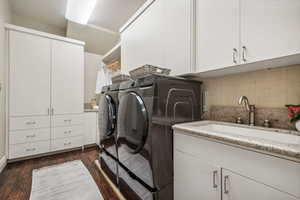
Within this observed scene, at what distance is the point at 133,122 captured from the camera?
1252mm

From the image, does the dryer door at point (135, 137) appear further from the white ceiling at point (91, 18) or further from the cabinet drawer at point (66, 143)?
the white ceiling at point (91, 18)

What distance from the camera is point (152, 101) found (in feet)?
3.62

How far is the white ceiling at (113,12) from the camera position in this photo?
2582mm

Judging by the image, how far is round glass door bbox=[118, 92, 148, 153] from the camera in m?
1.15

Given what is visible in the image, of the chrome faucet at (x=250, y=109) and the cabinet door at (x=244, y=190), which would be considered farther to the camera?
the chrome faucet at (x=250, y=109)

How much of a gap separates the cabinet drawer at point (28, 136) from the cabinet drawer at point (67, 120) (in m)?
0.21

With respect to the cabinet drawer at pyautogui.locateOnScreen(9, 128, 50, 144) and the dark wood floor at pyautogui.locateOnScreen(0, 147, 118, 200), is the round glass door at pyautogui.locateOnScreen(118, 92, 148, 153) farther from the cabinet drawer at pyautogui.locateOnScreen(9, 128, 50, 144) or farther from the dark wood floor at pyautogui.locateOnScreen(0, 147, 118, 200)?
the cabinet drawer at pyautogui.locateOnScreen(9, 128, 50, 144)

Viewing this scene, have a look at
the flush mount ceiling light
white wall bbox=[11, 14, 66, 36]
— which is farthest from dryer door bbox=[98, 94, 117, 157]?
white wall bbox=[11, 14, 66, 36]

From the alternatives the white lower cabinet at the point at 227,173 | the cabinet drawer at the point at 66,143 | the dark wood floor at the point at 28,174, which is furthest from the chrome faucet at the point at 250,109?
the cabinet drawer at the point at 66,143

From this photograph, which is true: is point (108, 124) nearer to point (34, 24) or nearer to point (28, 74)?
point (28, 74)

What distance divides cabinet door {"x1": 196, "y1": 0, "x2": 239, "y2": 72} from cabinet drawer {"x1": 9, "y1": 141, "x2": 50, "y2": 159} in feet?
10.3

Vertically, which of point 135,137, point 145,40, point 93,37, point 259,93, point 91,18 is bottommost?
point 135,137

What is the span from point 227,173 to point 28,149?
10.7 feet

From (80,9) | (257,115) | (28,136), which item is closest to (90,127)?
(28,136)
